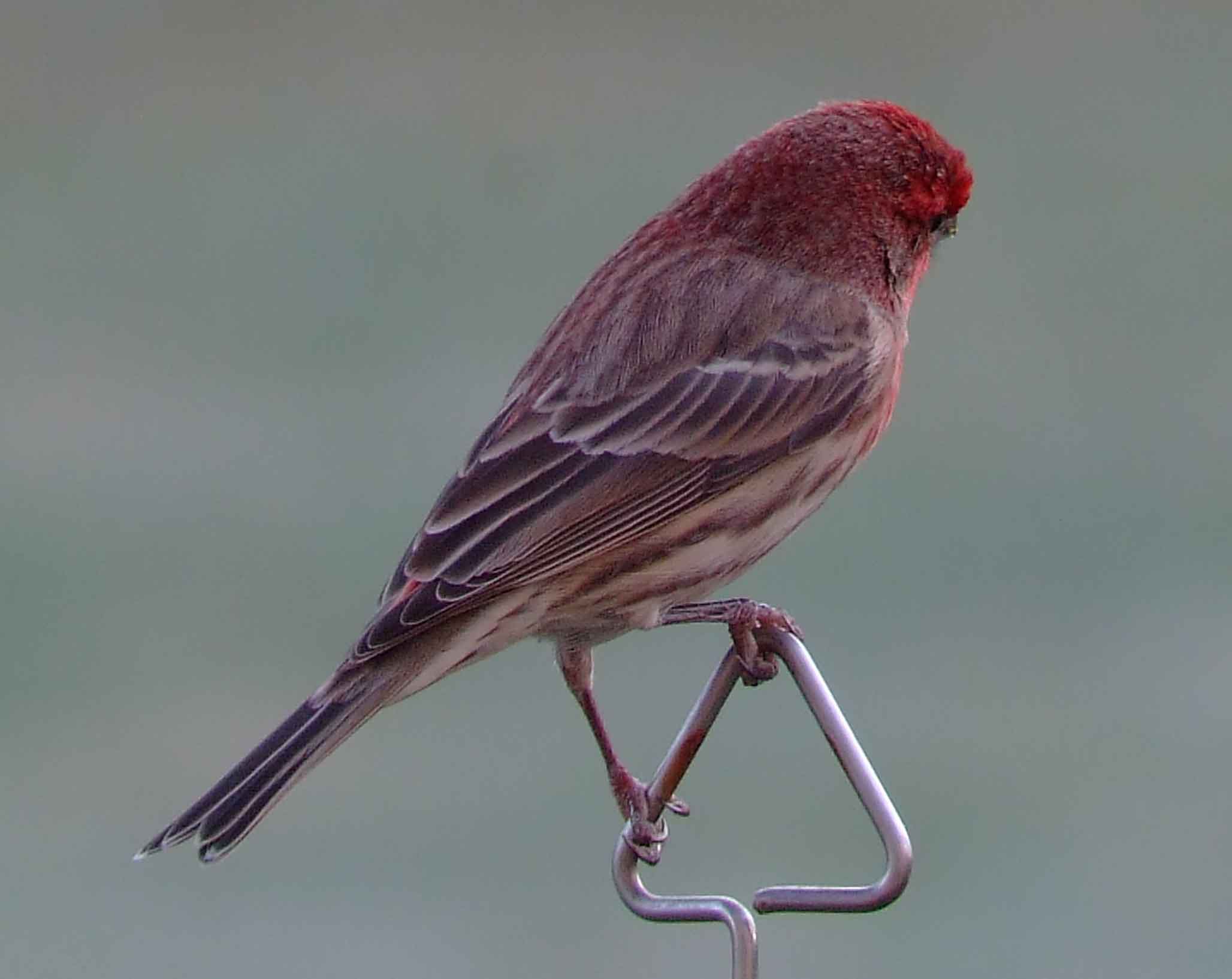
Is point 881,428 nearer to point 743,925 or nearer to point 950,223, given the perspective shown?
point 950,223

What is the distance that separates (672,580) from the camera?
164 inches

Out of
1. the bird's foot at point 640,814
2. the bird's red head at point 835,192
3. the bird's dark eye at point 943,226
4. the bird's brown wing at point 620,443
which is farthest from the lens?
the bird's dark eye at point 943,226

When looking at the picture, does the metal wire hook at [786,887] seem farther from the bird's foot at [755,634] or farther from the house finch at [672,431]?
the house finch at [672,431]

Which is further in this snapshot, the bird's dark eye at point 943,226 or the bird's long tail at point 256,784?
the bird's dark eye at point 943,226

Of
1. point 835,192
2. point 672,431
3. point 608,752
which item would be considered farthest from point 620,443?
point 835,192

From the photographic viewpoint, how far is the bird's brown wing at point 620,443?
155 inches

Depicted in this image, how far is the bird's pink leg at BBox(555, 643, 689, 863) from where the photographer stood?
12.5ft

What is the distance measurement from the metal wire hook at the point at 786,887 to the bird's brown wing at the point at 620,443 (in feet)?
2.88

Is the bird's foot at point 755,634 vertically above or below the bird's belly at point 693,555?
above

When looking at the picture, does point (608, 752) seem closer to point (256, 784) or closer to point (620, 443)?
point (620, 443)

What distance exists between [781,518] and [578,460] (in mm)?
471

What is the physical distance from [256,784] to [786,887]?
1168 millimetres

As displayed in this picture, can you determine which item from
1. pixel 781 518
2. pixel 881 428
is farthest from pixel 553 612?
pixel 881 428

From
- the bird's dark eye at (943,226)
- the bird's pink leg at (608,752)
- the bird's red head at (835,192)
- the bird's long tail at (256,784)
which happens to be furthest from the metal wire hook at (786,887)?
the bird's dark eye at (943,226)
